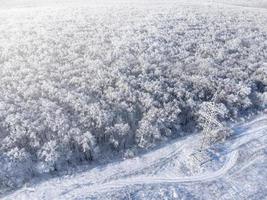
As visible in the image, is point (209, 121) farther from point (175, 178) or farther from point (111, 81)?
point (111, 81)

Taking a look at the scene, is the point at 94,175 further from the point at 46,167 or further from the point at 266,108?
the point at 266,108

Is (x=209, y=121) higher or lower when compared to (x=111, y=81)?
lower

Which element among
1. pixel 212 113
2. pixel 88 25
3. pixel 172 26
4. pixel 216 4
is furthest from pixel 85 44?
pixel 216 4

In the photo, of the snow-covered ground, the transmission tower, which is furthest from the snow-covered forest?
the snow-covered ground

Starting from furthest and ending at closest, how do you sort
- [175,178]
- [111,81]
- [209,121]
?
[111,81]
[209,121]
[175,178]

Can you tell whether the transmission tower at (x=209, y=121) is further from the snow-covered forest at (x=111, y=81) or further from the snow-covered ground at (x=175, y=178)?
the snow-covered ground at (x=175, y=178)

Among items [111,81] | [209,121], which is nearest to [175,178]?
[209,121]

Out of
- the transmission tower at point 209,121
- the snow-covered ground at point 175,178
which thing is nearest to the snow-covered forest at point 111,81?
the transmission tower at point 209,121
